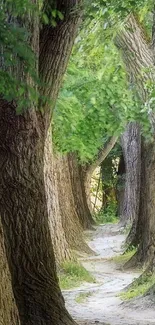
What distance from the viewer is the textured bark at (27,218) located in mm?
8453

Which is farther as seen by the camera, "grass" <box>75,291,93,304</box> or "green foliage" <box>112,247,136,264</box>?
"green foliage" <box>112,247,136,264</box>

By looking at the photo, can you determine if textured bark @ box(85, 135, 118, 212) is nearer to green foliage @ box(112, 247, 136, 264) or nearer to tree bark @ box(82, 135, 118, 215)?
tree bark @ box(82, 135, 118, 215)

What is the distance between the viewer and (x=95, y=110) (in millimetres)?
18953

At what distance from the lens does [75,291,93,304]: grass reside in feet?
43.4

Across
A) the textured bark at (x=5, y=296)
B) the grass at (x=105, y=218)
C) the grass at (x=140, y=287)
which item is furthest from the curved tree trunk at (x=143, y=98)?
the grass at (x=105, y=218)

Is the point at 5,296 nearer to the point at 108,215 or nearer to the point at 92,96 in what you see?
the point at 92,96

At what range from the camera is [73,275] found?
1636cm

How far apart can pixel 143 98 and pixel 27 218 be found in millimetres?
6357

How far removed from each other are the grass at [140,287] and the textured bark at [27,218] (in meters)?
4.28

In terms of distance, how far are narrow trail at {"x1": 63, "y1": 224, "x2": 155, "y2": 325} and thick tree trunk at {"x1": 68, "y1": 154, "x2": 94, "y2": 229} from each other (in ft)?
24.8

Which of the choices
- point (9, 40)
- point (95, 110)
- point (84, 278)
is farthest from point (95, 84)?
point (9, 40)

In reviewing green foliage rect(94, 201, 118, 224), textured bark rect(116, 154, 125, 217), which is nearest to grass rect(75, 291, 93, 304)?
textured bark rect(116, 154, 125, 217)

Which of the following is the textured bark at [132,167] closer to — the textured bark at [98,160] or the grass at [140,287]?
the textured bark at [98,160]

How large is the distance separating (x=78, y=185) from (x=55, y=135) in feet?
38.4
